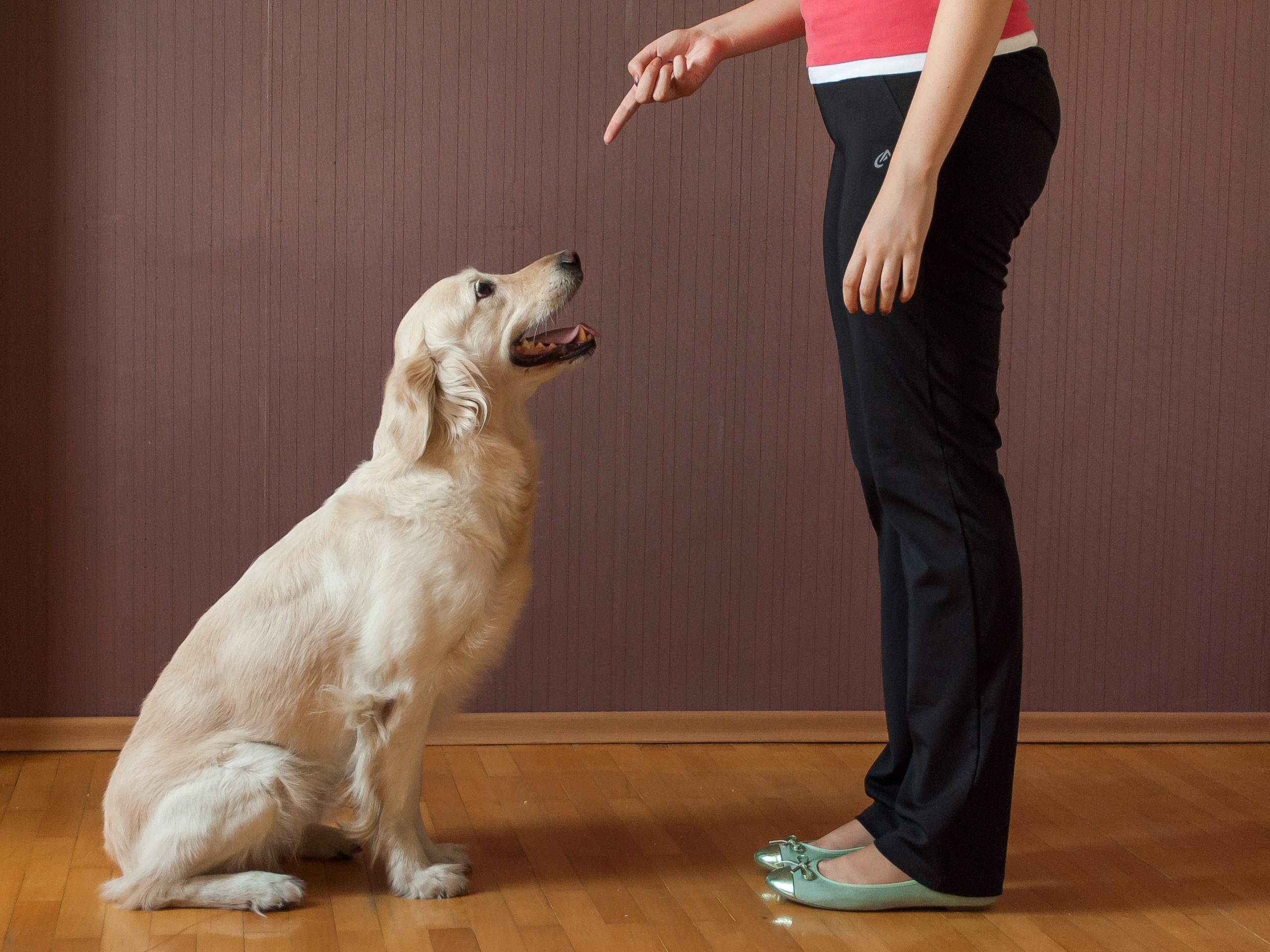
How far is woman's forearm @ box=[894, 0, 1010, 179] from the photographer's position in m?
1.43

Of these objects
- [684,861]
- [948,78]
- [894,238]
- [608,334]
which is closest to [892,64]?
[948,78]

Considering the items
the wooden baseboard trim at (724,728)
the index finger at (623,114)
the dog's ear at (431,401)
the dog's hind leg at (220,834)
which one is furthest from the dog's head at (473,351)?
the wooden baseboard trim at (724,728)

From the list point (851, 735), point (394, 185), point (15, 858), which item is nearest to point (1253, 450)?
point (851, 735)

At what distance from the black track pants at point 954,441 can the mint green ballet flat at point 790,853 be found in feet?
0.43

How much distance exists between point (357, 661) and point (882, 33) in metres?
1.13

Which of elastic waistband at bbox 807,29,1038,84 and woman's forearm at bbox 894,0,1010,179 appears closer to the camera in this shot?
woman's forearm at bbox 894,0,1010,179

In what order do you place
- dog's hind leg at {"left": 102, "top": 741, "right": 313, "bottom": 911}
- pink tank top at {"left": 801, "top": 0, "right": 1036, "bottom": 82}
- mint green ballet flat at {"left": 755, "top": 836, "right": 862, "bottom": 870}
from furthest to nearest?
mint green ballet flat at {"left": 755, "top": 836, "right": 862, "bottom": 870} < dog's hind leg at {"left": 102, "top": 741, "right": 313, "bottom": 911} < pink tank top at {"left": 801, "top": 0, "right": 1036, "bottom": 82}

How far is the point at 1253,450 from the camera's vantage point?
108 inches

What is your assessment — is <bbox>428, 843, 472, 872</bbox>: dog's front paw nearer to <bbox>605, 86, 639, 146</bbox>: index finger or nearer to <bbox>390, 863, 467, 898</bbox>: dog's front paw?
<bbox>390, 863, 467, 898</bbox>: dog's front paw

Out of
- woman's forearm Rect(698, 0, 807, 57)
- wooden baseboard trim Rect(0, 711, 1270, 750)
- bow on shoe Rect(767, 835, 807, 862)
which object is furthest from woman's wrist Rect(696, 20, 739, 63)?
wooden baseboard trim Rect(0, 711, 1270, 750)

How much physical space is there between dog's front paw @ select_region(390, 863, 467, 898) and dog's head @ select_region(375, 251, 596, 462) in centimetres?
61

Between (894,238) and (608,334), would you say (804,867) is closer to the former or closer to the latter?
(894,238)

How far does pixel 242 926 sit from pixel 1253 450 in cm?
230

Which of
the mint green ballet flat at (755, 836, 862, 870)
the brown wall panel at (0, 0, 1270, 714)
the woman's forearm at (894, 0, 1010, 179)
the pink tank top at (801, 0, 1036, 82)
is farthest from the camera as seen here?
the brown wall panel at (0, 0, 1270, 714)
